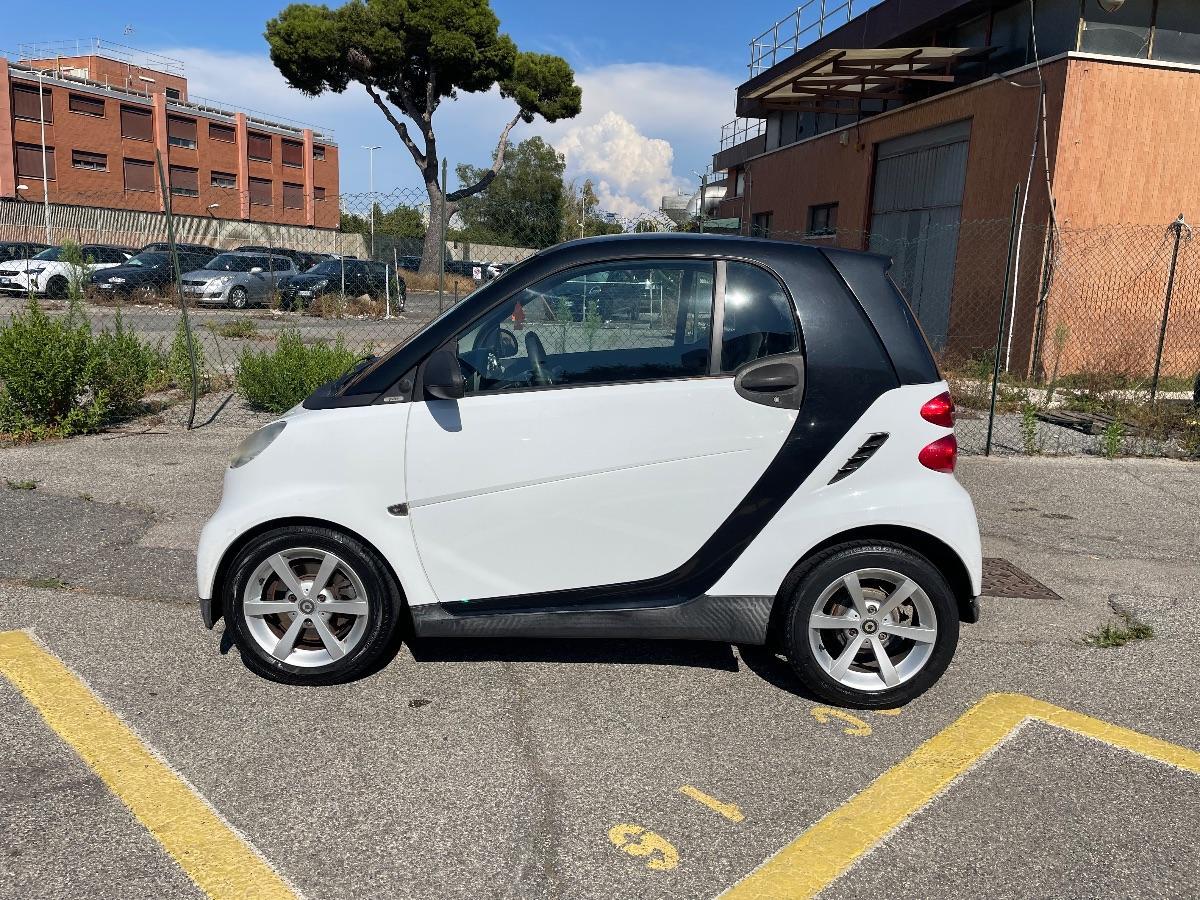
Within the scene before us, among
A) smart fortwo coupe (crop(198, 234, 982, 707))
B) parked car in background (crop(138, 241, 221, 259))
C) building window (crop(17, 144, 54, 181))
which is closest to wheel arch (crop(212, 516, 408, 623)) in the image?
smart fortwo coupe (crop(198, 234, 982, 707))

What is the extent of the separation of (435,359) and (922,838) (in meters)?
2.23

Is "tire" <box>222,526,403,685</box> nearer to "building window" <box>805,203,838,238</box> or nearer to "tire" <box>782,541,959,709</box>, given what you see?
"tire" <box>782,541,959,709</box>

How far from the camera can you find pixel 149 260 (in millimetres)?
23578

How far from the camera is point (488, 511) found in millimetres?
3348

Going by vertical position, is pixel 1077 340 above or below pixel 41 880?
above

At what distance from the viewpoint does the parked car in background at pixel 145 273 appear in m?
18.3

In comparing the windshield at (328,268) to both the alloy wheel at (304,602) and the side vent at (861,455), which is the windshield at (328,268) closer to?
the alloy wheel at (304,602)

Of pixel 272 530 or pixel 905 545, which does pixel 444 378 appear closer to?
pixel 272 530

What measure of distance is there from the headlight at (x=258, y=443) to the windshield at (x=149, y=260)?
848 inches

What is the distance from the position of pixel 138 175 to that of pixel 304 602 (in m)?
63.1

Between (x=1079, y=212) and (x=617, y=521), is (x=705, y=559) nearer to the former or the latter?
(x=617, y=521)

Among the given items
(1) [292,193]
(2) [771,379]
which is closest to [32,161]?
(1) [292,193]

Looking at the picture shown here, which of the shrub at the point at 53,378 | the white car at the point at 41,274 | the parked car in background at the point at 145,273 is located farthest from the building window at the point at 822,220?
the white car at the point at 41,274

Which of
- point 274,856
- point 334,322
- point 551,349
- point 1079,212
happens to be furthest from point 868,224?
point 274,856
